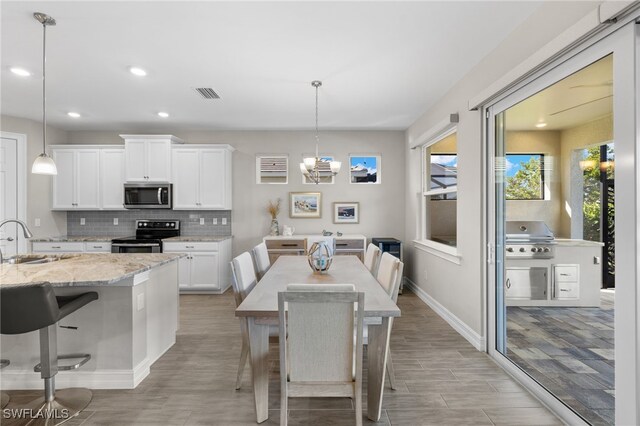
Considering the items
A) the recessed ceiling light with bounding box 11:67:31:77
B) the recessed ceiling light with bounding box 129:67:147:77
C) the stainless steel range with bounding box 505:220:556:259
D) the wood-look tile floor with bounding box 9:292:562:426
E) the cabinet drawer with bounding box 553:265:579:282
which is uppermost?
the recessed ceiling light with bounding box 11:67:31:77

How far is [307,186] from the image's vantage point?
579 centimetres

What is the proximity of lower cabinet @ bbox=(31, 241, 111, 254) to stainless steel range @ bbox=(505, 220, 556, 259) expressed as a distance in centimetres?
517

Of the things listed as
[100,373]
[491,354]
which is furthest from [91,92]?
[491,354]

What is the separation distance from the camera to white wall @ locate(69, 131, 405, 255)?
575 centimetres

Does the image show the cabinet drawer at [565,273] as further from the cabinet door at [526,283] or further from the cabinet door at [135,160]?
the cabinet door at [135,160]

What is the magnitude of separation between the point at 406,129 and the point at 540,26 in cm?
340

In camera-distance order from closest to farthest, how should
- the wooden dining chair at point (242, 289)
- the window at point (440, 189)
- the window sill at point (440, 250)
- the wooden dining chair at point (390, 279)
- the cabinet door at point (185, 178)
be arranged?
the wooden dining chair at point (390, 279), the wooden dining chair at point (242, 289), the window sill at point (440, 250), the window at point (440, 189), the cabinet door at point (185, 178)

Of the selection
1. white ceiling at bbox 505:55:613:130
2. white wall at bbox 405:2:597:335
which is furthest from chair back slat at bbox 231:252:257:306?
white ceiling at bbox 505:55:613:130

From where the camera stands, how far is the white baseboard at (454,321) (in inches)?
121

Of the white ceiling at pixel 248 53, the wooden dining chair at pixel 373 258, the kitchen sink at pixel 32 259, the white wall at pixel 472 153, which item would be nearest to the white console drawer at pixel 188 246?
the white ceiling at pixel 248 53

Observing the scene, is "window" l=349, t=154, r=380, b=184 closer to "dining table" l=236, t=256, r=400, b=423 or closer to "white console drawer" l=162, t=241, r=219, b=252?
"white console drawer" l=162, t=241, r=219, b=252

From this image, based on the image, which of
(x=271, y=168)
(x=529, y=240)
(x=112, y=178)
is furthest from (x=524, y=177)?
(x=112, y=178)

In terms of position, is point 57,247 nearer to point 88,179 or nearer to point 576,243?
point 88,179

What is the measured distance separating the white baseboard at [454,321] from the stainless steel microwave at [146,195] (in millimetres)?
4101
